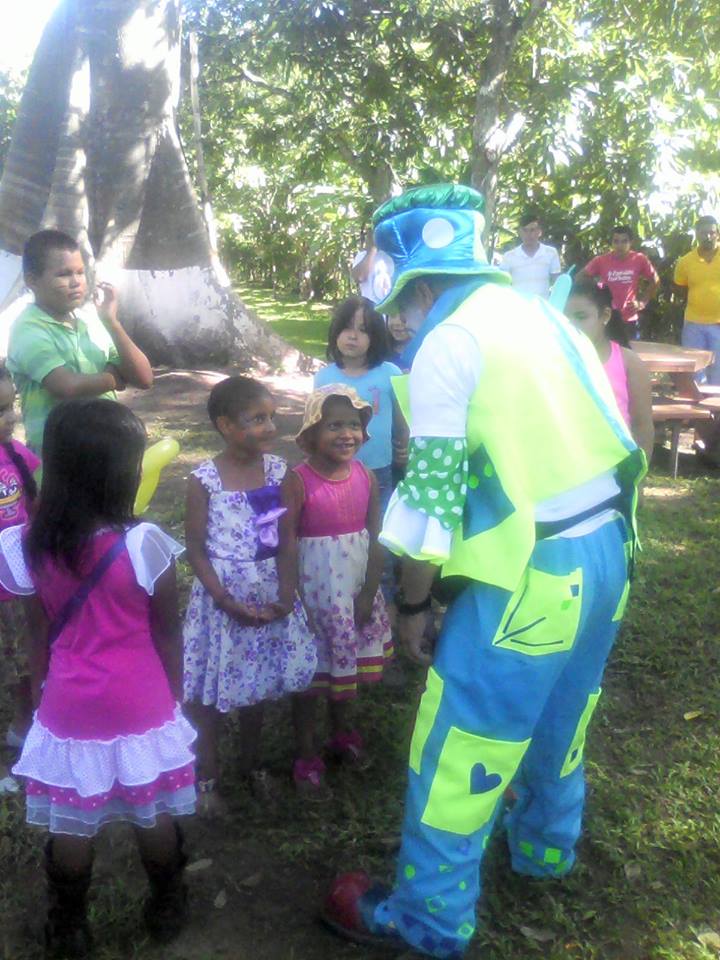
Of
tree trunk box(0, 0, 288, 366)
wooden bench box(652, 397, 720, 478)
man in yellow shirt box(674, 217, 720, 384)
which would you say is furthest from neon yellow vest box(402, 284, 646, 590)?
man in yellow shirt box(674, 217, 720, 384)

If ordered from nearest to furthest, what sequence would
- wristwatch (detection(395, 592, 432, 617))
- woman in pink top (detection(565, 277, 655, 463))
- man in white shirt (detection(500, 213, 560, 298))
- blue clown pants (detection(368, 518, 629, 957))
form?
blue clown pants (detection(368, 518, 629, 957)), wristwatch (detection(395, 592, 432, 617)), woman in pink top (detection(565, 277, 655, 463)), man in white shirt (detection(500, 213, 560, 298))

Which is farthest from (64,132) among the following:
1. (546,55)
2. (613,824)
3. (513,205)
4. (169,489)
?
(613,824)

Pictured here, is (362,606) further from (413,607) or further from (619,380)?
(619,380)

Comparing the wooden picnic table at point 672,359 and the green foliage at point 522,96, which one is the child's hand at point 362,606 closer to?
the wooden picnic table at point 672,359

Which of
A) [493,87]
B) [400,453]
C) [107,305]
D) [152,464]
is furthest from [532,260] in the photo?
[152,464]

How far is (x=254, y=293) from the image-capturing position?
2536cm

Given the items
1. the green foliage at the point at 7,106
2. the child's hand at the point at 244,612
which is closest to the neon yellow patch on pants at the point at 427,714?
the child's hand at the point at 244,612

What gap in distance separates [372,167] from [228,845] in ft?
34.3

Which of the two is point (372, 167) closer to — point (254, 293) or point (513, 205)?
point (513, 205)

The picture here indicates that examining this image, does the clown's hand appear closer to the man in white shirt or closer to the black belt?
the black belt

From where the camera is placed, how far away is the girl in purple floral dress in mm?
2936

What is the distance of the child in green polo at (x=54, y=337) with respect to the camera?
3162 mm

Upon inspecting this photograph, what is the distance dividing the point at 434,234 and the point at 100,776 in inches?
59.3

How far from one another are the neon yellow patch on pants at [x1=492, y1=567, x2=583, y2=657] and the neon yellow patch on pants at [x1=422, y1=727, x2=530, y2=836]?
0.24 metres
